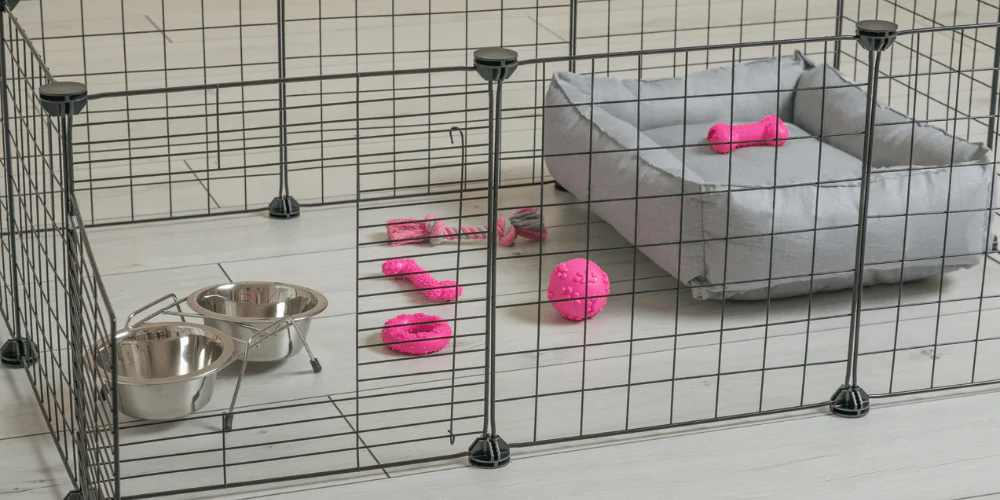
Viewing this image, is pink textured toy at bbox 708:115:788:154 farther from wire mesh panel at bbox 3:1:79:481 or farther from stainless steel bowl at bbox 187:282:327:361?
wire mesh panel at bbox 3:1:79:481

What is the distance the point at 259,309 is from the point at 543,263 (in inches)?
26.8

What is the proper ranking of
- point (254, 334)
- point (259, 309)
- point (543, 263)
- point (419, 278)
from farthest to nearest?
point (543, 263)
point (419, 278)
point (259, 309)
point (254, 334)

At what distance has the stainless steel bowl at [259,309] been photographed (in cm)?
234

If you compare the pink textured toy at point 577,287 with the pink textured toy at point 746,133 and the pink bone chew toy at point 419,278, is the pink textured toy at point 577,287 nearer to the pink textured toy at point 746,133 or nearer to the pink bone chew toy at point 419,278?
the pink bone chew toy at point 419,278

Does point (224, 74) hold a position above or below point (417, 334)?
above

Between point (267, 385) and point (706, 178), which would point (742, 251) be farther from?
point (267, 385)

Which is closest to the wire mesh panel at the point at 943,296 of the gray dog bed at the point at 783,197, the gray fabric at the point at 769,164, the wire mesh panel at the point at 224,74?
the gray dog bed at the point at 783,197

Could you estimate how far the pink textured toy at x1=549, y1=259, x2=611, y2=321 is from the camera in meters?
2.56

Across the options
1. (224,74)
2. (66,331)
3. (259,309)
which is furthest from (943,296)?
(224,74)

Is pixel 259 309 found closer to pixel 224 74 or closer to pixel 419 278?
pixel 419 278

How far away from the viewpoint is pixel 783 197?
258 cm

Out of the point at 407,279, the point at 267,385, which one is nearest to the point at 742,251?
the point at 407,279

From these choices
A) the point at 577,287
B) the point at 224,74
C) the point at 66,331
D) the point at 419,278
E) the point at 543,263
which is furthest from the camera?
the point at 224,74

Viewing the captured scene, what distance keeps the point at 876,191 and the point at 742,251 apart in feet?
1.07
